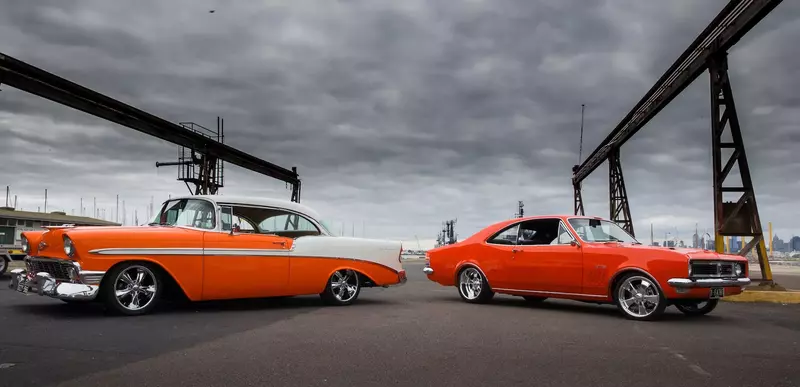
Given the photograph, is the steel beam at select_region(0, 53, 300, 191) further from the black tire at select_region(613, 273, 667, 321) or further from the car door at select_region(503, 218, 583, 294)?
the black tire at select_region(613, 273, 667, 321)

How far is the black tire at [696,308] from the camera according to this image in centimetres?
920

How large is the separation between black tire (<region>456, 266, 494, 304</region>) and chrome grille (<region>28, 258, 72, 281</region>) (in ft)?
20.0

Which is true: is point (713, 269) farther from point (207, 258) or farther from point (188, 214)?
point (188, 214)

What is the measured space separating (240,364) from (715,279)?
6567 mm

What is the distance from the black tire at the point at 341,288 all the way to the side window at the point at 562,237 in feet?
10.5

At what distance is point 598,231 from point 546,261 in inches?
36.4

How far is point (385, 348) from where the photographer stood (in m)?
5.79

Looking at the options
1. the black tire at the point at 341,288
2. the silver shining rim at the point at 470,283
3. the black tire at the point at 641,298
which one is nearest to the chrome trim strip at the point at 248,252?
the black tire at the point at 341,288

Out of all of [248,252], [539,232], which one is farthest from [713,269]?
[248,252]

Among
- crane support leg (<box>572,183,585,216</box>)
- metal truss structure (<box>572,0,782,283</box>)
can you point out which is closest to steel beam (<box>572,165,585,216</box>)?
crane support leg (<box>572,183,585,216</box>)

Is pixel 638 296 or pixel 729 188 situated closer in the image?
pixel 638 296

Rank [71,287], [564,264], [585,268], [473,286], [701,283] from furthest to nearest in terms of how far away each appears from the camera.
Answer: [473,286], [564,264], [585,268], [701,283], [71,287]

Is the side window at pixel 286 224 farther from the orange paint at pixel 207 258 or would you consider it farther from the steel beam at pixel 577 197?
the steel beam at pixel 577 197

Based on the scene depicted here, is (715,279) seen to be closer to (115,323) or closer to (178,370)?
(178,370)
